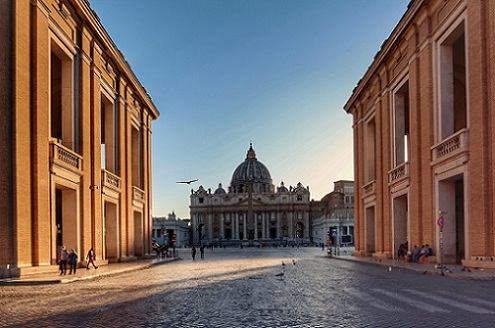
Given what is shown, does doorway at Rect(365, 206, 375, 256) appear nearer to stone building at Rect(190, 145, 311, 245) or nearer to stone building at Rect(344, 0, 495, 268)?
stone building at Rect(344, 0, 495, 268)

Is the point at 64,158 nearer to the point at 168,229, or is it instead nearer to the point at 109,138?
the point at 109,138

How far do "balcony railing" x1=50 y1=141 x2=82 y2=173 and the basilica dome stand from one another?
157 meters

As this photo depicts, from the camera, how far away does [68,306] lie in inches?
495

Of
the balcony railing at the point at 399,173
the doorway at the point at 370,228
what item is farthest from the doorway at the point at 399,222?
the doorway at the point at 370,228

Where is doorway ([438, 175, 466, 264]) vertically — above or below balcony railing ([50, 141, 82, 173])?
below

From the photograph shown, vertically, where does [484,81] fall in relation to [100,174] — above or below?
above

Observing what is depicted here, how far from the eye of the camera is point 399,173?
35.4m

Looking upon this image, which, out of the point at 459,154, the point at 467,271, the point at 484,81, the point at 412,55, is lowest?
the point at 467,271

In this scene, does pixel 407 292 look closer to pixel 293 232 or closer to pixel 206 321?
Answer: pixel 206 321

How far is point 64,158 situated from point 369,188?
1009 inches

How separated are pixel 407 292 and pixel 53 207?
52.2 ft

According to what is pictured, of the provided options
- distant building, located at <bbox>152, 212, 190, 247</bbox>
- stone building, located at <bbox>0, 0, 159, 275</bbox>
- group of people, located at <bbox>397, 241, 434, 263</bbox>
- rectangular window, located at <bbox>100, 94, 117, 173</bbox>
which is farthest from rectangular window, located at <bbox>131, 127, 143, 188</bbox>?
distant building, located at <bbox>152, 212, 190, 247</bbox>

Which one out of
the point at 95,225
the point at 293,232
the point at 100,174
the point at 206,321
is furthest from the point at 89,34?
the point at 293,232

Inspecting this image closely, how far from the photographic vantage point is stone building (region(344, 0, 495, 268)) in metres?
23.5
